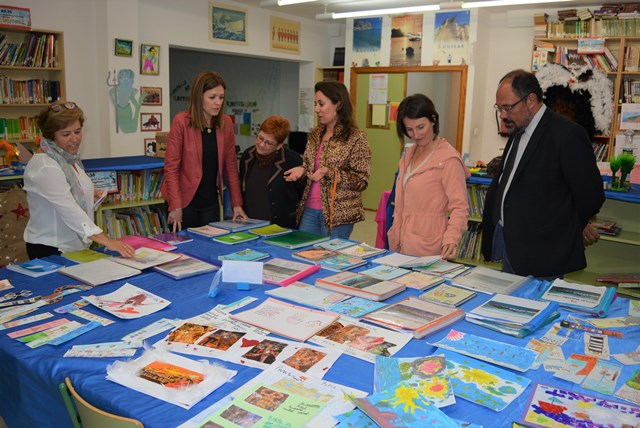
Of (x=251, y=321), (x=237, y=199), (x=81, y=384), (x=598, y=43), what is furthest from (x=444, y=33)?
(x=81, y=384)

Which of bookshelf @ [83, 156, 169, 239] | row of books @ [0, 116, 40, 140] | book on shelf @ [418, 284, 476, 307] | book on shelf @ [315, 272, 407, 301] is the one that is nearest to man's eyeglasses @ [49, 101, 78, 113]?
book on shelf @ [315, 272, 407, 301]

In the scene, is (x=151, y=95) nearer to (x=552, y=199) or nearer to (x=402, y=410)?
(x=552, y=199)

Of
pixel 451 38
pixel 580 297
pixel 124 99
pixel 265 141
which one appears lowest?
pixel 580 297

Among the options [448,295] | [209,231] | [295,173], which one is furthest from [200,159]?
[448,295]

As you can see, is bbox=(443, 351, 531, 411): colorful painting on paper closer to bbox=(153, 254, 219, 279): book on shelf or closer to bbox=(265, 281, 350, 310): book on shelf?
bbox=(265, 281, 350, 310): book on shelf

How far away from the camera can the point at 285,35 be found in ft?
25.0

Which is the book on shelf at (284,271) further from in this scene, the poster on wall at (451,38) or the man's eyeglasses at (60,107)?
the poster on wall at (451,38)

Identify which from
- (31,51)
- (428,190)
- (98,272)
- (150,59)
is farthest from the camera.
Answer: (150,59)

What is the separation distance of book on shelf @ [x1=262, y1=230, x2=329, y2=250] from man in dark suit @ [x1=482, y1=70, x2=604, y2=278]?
0.97 m

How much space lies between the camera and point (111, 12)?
5504mm

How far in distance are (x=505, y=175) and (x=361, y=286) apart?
3.32 ft

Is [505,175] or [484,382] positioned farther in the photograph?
[505,175]

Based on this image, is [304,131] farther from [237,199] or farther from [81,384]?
[81,384]

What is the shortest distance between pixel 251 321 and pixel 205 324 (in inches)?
6.0
